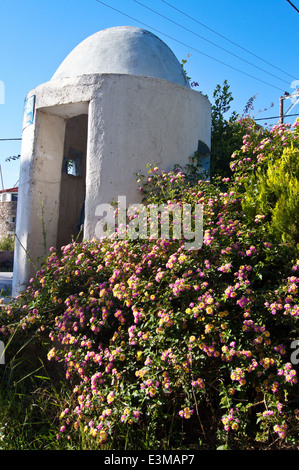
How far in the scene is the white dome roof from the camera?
201 inches

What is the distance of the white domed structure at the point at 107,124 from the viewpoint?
15.2 feet

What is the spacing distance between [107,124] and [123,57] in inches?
46.5

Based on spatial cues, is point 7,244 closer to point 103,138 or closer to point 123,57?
point 123,57

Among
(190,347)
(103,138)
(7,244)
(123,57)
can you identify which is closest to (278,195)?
(190,347)

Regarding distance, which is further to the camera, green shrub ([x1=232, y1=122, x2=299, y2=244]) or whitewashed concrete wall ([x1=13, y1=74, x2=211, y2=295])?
whitewashed concrete wall ([x1=13, y1=74, x2=211, y2=295])

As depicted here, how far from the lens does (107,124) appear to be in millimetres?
4629

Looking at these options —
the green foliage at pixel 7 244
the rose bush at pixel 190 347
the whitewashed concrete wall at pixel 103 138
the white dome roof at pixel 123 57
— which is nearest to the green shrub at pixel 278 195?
the rose bush at pixel 190 347

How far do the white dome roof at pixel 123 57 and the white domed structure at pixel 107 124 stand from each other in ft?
0.05

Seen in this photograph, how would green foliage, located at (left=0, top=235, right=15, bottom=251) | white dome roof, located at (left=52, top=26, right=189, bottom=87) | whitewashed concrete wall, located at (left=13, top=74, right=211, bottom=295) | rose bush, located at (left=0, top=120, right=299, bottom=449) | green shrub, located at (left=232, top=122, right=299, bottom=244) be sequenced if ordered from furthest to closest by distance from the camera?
green foliage, located at (left=0, top=235, right=15, bottom=251) → white dome roof, located at (left=52, top=26, right=189, bottom=87) → whitewashed concrete wall, located at (left=13, top=74, right=211, bottom=295) → green shrub, located at (left=232, top=122, right=299, bottom=244) → rose bush, located at (left=0, top=120, right=299, bottom=449)

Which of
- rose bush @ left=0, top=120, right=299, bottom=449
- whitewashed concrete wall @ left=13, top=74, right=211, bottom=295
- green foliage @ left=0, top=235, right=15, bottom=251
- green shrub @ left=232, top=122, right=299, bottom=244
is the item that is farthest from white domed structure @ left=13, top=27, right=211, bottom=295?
green foliage @ left=0, top=235, right=15, bottom=251

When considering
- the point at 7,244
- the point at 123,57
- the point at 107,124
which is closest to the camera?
the point at 107,124

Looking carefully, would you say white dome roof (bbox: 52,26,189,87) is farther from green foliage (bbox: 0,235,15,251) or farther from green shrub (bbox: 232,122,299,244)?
green foliage (bbox: 0,235,15,251)

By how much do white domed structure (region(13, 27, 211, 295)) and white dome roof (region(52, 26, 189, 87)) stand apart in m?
0.01

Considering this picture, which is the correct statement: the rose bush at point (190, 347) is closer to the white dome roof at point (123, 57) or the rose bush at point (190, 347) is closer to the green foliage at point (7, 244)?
the white dome roof at point (123, 57)
